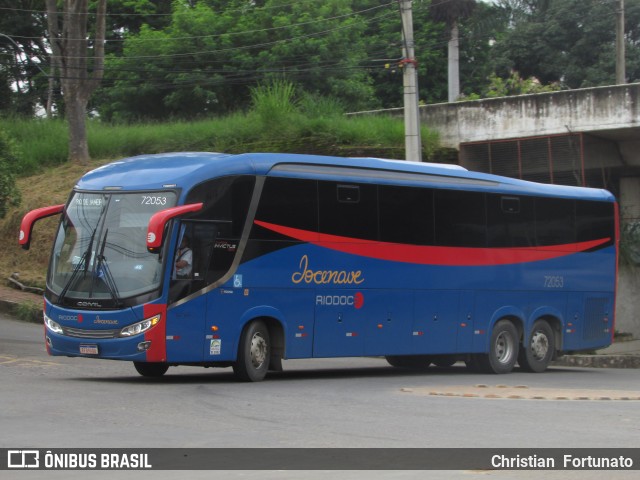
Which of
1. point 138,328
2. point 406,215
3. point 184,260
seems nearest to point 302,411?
point 138,328

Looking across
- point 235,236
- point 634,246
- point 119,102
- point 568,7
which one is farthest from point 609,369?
point 568,7

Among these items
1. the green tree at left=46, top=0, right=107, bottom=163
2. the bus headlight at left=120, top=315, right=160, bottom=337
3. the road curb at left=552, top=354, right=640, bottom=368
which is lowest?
the road curb at left=552, top=354, right=640, bottom=368

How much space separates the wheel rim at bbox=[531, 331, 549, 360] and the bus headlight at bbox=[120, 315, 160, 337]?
9388 millimetres

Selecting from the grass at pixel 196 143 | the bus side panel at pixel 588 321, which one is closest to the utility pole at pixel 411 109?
the bus side panel at pixel 588 321

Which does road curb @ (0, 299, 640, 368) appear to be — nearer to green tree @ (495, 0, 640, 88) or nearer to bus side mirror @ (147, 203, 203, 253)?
bus side mirror @ (147, 203, 203, 253)

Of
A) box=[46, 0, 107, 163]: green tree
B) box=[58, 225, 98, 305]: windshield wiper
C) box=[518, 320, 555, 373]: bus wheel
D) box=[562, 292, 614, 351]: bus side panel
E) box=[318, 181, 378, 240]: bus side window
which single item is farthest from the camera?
box=[46, 0, 107, 163]: green tree

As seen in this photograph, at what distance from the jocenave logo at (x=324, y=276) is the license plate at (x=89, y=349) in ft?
11.0

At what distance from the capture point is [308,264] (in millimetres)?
17047

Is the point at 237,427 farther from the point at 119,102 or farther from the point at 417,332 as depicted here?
the point at 119,102

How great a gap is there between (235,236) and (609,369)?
12.4 meters

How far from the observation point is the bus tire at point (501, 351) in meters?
20.6

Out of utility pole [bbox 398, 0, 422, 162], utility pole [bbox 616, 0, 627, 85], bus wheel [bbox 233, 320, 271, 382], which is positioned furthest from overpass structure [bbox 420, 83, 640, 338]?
bus wheel [bbox 233, 320, 271, 382]

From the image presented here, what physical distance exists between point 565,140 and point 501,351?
33.8ft

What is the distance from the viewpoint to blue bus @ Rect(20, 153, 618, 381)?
50.0 feet
